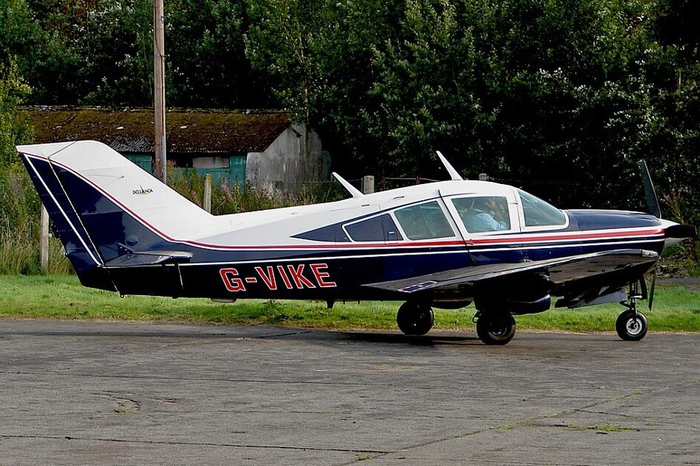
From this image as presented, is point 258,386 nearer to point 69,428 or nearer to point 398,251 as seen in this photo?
point 69,428

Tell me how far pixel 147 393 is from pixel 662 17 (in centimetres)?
2152

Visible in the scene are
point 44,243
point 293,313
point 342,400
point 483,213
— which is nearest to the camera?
point 342,400

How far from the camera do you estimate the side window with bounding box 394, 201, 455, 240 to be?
51.9 feet

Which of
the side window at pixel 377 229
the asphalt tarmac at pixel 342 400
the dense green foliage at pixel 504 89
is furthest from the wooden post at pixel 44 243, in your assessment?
the side window at pixel 377 229

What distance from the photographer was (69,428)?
9.19 meters

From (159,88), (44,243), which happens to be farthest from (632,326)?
(44,243)

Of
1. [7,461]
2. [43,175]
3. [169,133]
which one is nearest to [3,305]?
[43,175]

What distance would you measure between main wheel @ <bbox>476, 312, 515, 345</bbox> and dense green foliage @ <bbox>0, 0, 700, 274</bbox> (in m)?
13.4

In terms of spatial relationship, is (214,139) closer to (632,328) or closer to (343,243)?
(343,243)

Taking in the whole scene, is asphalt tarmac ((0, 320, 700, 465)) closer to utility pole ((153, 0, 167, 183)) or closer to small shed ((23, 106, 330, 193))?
utility pole ((153, 0, 167, 183))

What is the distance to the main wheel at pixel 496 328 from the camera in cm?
1562

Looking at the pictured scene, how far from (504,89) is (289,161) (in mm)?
10678

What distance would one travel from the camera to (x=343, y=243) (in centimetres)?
1575

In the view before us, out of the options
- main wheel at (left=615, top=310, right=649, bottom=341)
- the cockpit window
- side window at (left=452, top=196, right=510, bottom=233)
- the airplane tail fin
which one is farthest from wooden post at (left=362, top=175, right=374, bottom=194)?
main wheel at (left=615, top=310, right=649, bottom=341)
